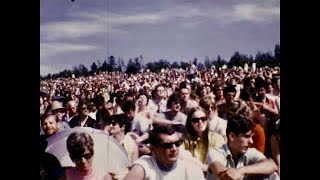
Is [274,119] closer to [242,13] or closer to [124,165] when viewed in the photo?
[242,13]

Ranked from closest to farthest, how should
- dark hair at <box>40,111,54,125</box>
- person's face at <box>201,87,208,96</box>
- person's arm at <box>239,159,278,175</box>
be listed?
person's arm at <box>239,159,278,175</box>, person's face at <box>201,87,208,96</box>, dark hair at <box>40,111,54,125</box>

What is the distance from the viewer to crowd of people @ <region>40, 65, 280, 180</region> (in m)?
3.00

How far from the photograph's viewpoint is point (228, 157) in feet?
9.85

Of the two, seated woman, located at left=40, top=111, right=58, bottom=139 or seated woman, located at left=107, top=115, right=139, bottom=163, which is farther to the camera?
seated woman, located at left=40, top=111, right=58, bottom=139

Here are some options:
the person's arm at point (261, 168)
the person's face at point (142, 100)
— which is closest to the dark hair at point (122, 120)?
the person's face at point (142, 100)

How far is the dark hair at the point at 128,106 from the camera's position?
3.11 metres

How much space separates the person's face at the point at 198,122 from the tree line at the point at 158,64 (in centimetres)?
27

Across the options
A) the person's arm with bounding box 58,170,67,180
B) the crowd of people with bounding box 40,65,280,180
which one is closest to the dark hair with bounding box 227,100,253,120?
the crowd of people with bounding box 40,65,280,180

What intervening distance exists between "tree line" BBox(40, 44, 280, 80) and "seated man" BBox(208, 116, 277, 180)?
31cm

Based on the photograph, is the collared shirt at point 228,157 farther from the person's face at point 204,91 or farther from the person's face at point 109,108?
the person's face at point 109,108

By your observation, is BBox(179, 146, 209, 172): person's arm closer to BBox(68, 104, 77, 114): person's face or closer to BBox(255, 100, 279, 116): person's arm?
BBox(255, 100, 279, 116): person's arm

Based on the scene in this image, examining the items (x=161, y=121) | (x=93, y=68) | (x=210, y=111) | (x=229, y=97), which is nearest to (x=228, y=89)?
(x=229, y=97)
